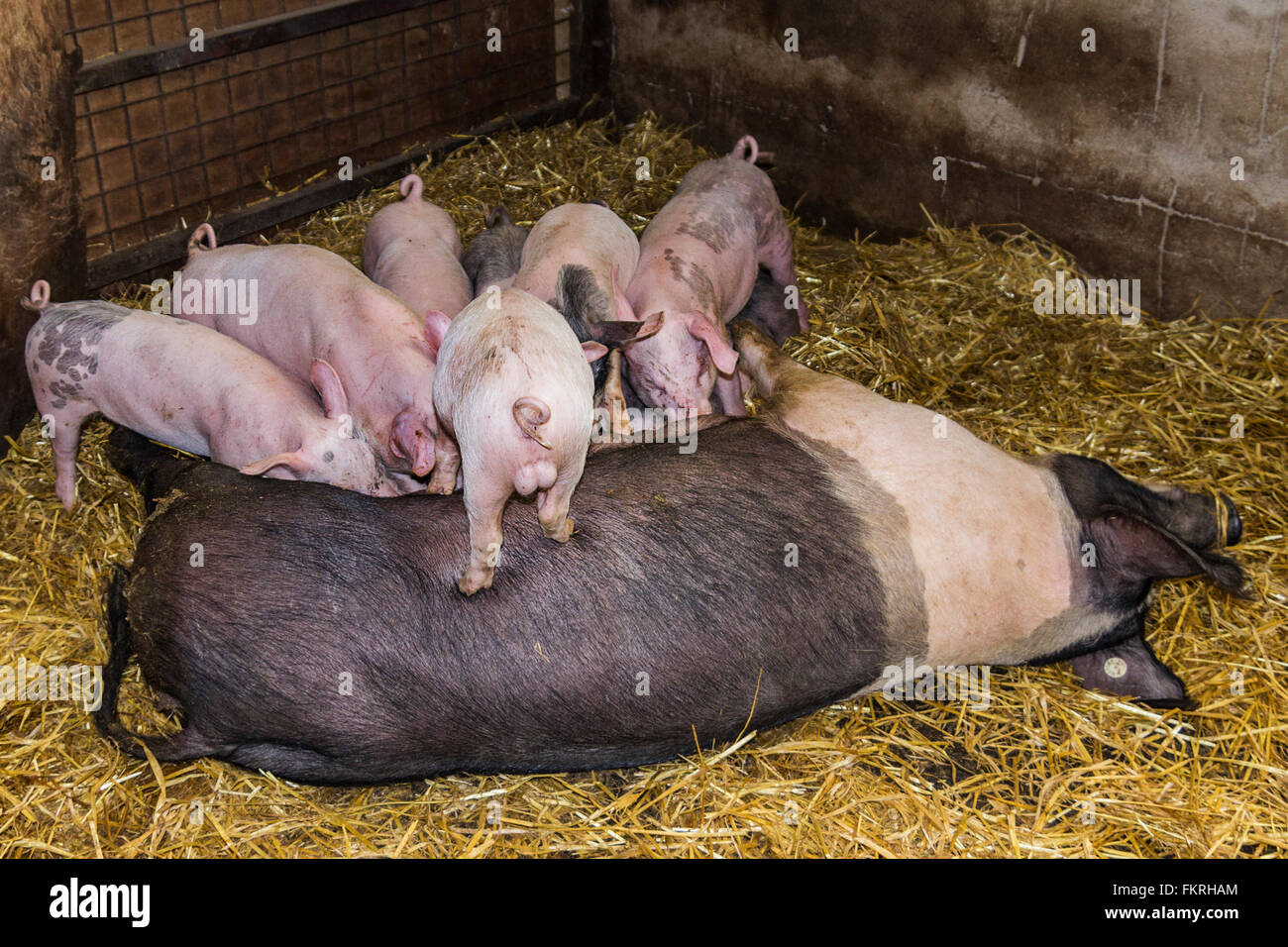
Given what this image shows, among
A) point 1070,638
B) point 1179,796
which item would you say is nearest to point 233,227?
point 1070,638

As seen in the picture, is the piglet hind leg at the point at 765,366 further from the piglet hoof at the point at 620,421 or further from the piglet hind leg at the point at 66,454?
the piglet hind leg at the point at 66,454

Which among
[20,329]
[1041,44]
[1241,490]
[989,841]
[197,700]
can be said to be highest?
[1041,44]

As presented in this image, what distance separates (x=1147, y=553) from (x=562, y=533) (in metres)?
1.42

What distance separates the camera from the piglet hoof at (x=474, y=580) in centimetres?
240

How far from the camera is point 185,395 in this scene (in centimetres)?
315

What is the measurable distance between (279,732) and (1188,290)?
366 centimetres

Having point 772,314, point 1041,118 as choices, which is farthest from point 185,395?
point 1041,118

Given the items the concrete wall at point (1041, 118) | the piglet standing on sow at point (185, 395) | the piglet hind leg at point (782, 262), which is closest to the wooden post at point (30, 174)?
the piglet standing on sow at point (185, 395)

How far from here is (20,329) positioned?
12.0 feet

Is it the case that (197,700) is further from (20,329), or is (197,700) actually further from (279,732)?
(20,329)

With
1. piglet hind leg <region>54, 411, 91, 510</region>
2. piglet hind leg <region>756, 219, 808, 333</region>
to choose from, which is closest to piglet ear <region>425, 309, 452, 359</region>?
piglet hind leg <region>54, 411, 91, 510</region>

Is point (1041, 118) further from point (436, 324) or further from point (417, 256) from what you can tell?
point (436, 324)

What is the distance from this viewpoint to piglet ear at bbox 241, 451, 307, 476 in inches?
109

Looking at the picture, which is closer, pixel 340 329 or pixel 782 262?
pixel 340 329
